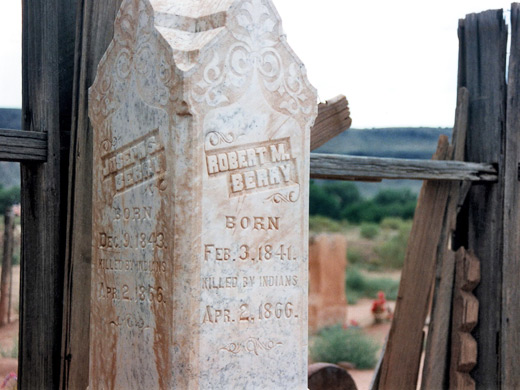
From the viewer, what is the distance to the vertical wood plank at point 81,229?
356 centimetres

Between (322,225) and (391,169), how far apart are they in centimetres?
1925

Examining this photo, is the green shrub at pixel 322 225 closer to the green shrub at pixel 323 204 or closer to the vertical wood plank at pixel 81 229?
the green shrub at pixel 323 204

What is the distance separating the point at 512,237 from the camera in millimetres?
4938

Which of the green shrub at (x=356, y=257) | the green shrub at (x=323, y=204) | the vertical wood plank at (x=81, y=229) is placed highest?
the green shrub at (x=323, y=204)

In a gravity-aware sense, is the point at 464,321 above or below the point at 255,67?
below

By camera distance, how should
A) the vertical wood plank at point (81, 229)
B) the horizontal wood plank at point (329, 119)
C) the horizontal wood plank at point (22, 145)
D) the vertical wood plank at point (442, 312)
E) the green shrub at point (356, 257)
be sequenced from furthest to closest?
the green shrub at point (356, 257) < the vertical wood plank at point (442, 312) < the horizontal wood plank at point (329, 119) < the vertical wood plank at point (81, 229) < the horizontal wood plank at point (22, 145)

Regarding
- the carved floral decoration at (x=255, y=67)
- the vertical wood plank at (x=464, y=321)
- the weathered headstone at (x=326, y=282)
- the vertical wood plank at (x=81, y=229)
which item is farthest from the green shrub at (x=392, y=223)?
the carved floral decoration at (x=255, y=67)

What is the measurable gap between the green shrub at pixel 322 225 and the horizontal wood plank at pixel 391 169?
1820 cm

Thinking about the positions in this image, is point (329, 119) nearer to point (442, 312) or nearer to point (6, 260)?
point (442, 312)

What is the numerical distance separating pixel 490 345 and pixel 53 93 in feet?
10.5

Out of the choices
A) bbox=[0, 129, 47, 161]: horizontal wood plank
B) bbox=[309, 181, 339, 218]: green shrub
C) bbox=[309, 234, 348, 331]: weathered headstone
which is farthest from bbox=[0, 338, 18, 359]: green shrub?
bbox=[309, 181, 339, 218]: green shrub

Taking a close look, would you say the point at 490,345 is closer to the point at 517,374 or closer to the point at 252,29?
the point at 517,374

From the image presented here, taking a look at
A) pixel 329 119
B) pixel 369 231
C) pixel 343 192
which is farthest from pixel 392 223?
pixel 329 119

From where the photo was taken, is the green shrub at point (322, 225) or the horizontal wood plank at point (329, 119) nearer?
the horizontal wood plank at point (329, 119)
